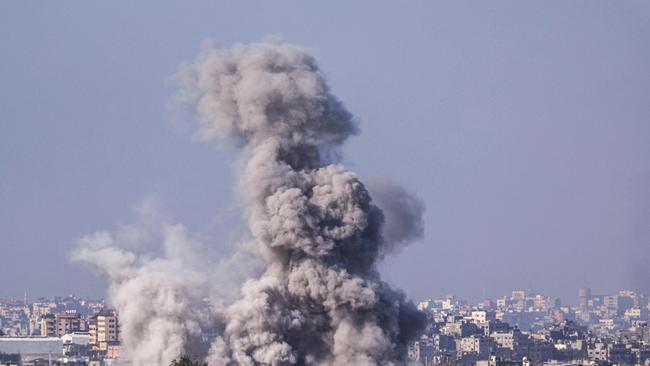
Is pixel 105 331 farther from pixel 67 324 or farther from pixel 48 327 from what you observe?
pixel 48 327

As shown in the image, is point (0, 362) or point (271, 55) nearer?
point (271, 55)

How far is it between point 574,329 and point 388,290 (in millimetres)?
99577

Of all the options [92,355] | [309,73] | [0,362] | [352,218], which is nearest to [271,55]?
[309,73]

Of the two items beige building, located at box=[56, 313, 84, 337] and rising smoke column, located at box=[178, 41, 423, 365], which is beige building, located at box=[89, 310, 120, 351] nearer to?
beige building, located at box=[56, 313, 84, 337]

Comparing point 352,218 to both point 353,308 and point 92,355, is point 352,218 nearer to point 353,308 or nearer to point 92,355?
point 353,308

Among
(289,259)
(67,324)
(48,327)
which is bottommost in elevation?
(289,259)

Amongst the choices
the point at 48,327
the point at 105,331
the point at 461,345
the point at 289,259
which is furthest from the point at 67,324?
the point at 289,259

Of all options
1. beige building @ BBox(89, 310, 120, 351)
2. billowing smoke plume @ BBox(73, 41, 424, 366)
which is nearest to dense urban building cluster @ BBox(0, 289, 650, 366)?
beige building @ BBox(89, 310, 120, 351)

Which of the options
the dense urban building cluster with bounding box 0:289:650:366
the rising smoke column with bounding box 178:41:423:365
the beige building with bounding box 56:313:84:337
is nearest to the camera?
the rising smoke column with bounding box 178:41:423:365

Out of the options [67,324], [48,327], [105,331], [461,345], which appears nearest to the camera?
[105,331]

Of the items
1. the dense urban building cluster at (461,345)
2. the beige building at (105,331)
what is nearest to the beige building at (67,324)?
the dense urban building cluster at (461,345)

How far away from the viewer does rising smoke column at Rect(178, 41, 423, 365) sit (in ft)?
171

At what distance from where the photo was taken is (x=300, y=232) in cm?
5216

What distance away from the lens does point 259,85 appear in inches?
2108
